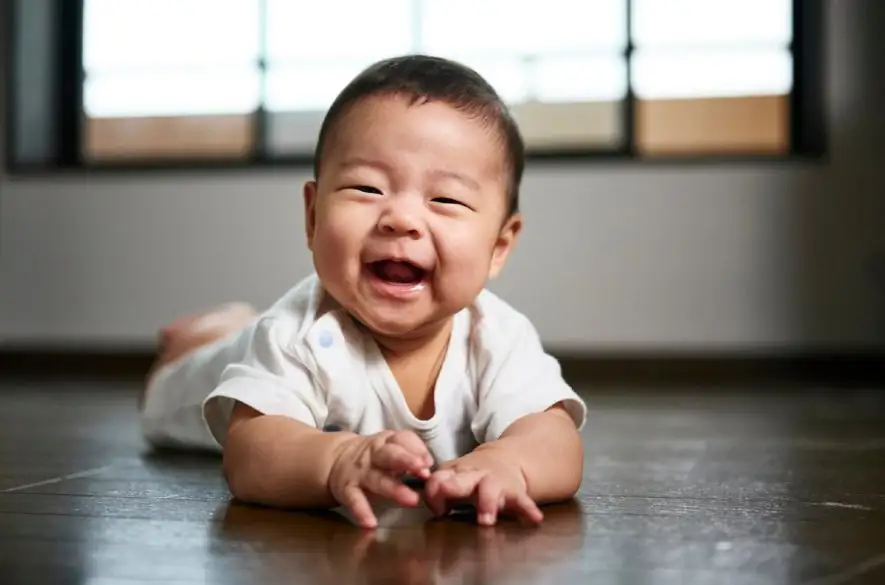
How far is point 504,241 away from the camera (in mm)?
1003

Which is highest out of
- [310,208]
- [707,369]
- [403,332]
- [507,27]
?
[507,27]

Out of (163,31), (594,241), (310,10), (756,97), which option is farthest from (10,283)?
(756,97)

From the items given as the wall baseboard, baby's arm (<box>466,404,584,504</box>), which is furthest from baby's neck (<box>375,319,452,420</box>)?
the wall baseboard

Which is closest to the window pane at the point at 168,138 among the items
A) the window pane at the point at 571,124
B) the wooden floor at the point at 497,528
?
the window pane at the point at 571,124

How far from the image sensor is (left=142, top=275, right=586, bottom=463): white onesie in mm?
928

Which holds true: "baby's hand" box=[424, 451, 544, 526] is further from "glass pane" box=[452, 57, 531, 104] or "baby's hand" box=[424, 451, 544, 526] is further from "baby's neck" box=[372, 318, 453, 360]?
"glass pane" box=[452, 57, 531, 104]

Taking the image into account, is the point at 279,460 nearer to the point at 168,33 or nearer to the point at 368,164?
the point at 368,164

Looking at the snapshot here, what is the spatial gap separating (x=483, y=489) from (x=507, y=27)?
2428mm

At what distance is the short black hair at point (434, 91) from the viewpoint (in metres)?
0.91

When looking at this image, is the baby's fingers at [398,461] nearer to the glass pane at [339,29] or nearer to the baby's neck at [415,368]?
the baby's neck at [415,368]

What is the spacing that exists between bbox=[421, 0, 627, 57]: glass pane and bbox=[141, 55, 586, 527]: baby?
211cm

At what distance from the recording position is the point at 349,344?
3.18 ft

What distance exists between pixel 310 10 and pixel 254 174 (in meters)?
0.53

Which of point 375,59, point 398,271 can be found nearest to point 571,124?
point 375,59
